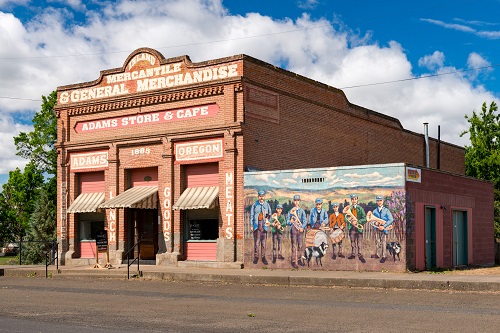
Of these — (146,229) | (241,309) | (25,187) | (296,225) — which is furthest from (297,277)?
(25,187)

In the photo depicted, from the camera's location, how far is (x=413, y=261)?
22.3 m

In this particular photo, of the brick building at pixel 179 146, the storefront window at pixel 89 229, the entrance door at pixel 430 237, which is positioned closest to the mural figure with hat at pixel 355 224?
the entrance door at pixel 430 237

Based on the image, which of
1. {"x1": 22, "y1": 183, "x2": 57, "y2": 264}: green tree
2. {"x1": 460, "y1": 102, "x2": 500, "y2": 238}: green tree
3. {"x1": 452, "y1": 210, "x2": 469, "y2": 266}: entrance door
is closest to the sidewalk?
{"x1": 452, "y1": 210, "x2": 469, "y2": 266}: entrance door

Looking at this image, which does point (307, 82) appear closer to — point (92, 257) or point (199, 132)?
point (199, 132)

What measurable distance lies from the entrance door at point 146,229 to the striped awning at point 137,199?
972 mm

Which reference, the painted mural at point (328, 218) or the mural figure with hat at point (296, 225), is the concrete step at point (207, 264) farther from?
the mural figure with hat at point (296, 225)

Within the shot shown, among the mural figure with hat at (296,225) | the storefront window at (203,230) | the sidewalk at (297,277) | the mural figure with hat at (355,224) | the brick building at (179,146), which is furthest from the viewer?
the storefront window at (203,230)

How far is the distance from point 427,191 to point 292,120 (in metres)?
6.72

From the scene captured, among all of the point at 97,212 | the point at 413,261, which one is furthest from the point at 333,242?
the point at 97,212

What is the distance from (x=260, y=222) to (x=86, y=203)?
341 inches

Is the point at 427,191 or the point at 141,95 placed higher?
the point at 141,95

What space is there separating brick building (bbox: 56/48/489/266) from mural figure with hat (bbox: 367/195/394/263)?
12.5 ft

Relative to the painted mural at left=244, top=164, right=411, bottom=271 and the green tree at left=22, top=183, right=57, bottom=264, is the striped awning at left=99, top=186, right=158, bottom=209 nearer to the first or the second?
the painted mural at left=244, top=164, right=411, bottom=271

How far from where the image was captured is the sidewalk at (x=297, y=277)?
17.9 metres
